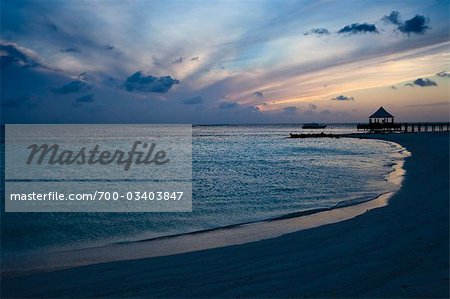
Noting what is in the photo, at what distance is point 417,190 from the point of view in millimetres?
13984

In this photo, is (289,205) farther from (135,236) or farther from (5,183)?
(5,183)

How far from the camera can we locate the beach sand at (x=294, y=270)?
5.20m

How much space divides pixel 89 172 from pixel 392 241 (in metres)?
22.7

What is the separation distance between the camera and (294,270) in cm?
604

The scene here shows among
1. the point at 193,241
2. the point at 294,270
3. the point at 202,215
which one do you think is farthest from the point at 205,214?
the point at 294,270

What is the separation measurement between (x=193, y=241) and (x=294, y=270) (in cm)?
394

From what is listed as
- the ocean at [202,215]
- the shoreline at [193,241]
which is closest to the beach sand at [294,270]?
the shoreline at [193,241]

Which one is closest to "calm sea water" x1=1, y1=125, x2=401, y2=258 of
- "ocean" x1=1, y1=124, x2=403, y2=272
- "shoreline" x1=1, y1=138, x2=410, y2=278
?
"ocean" x1=1, y1=124, x2=403, y2=272

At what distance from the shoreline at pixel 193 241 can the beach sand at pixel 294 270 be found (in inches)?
25.5

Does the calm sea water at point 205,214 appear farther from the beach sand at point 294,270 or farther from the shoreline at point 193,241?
the beach sand at point 294,270

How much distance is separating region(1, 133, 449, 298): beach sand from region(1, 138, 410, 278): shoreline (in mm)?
647

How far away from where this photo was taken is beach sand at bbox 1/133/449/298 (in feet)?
17.1

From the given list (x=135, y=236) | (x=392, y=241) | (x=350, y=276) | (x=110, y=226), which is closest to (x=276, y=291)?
(x=350, y=276)

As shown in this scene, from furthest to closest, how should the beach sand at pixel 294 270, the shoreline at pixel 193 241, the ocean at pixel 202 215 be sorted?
the ocean at pixel 202 215, the shoreline at pixel 193 241, the beach sand at pixel 294 270
